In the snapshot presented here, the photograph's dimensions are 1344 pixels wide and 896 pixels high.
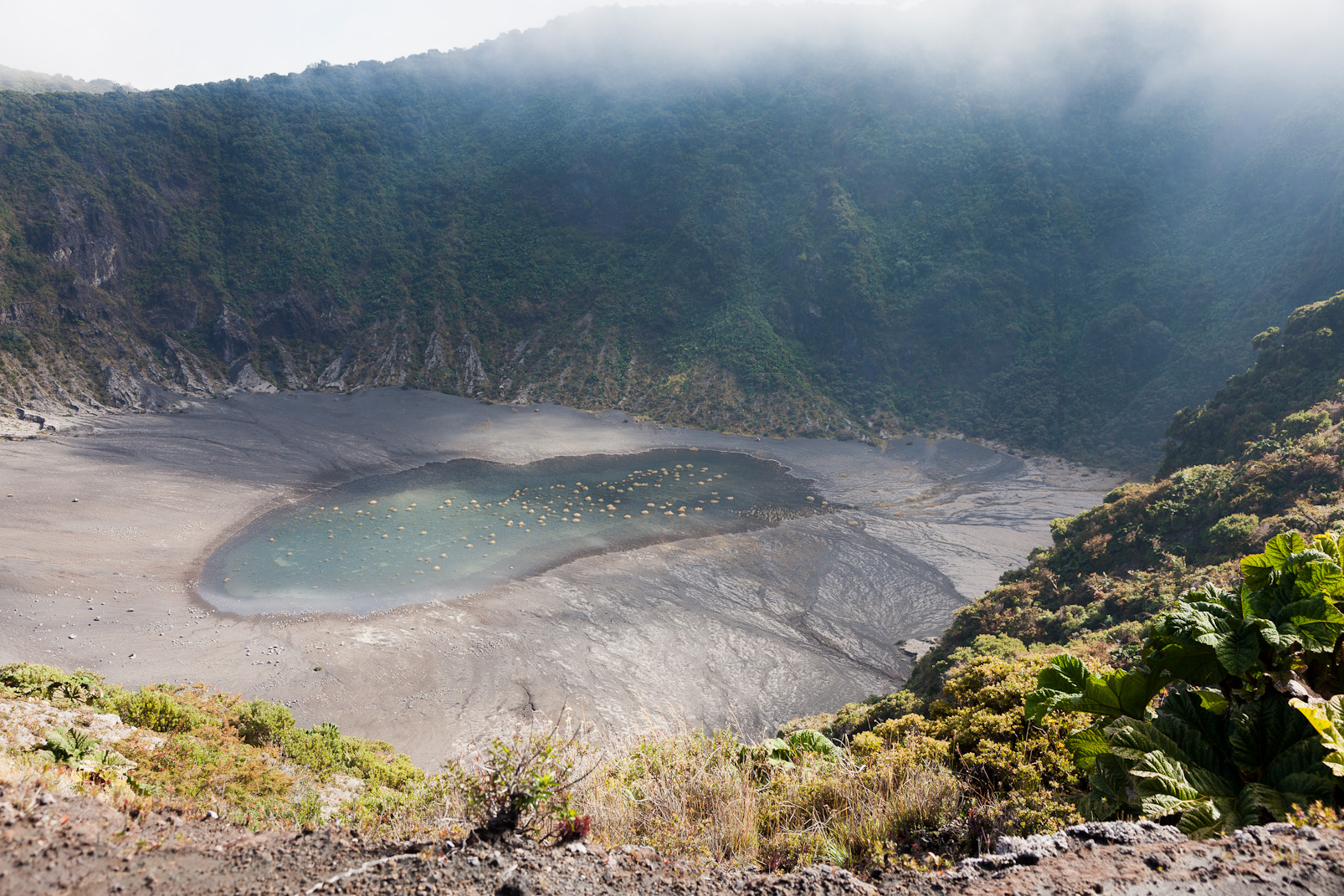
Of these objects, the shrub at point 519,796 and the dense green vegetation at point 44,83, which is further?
the dense green vegetation at point 44,83

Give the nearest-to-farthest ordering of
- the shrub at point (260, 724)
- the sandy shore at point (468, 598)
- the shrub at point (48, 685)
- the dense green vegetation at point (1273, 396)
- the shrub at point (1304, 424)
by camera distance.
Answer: the shrub at point (48, 685) → the shrub at point (260, 724) → the sandy shore at point (468, 598) → the shrub at point (1304, 424) → the dense green vegetation at point (1273, 396)

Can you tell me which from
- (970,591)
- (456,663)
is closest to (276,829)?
(456,663)

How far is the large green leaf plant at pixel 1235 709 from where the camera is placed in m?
3.93

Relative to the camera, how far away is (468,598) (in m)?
24.8

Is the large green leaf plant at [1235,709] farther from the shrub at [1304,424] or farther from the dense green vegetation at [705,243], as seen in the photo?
the dense green vegetation at [705,243]

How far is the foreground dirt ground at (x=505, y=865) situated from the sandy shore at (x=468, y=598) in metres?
9.47

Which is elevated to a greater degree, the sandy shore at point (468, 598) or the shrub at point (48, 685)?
the shrub at point (48, 685)

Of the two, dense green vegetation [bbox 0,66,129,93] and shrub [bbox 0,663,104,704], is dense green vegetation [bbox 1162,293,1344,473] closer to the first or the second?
shrub [bbox 0,663,104,704]

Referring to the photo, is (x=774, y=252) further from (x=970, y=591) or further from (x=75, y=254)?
(x=75, y=254)

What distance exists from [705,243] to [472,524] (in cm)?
4604

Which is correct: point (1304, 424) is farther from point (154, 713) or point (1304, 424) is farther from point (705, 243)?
point (705, 243)

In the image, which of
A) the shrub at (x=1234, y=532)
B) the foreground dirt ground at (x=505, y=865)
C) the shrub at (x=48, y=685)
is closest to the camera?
the foreground dirt ground at (x=505, y=865)

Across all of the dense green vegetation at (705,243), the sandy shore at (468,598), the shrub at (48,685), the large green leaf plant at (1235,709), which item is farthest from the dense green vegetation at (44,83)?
the large green leaf plant at (1235,709)

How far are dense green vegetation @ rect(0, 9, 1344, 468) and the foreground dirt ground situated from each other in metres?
49.6
